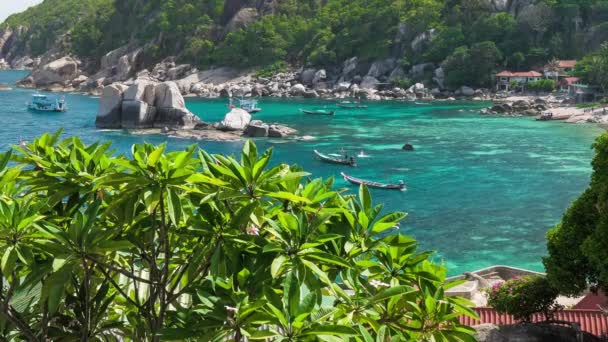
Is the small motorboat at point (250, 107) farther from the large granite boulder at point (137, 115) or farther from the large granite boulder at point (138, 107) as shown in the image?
the large granite boulder at point (137, 115)

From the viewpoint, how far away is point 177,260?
5.84 m

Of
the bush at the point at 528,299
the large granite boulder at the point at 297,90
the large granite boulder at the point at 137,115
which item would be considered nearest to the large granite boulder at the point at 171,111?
the large granite boulder at the point at 137,115

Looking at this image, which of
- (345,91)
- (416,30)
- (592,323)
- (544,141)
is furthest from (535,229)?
(416,30)

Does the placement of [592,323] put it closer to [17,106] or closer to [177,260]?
[177,260]

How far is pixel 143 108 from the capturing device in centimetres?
7100

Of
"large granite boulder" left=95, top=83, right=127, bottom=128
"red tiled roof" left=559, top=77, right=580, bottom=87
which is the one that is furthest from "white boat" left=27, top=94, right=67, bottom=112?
"red tiled roof" left=559, top=77, right=580, bottom=87

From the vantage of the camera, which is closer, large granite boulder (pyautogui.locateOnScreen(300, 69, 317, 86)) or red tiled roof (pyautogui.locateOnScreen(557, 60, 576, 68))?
red tiled roof (pyautogui.locateOnScreen(557, 60, 576, 68))

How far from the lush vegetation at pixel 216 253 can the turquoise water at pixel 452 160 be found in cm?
2390

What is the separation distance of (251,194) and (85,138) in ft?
213

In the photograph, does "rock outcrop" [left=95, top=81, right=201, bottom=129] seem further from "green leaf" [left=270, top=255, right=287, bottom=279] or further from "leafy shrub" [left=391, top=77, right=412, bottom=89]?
"green leaf" [left=270, top=255, right=287, bottom=279]

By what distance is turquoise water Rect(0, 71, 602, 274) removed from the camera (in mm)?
33094

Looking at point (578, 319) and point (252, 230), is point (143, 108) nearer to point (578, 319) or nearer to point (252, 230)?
point (578, 319)

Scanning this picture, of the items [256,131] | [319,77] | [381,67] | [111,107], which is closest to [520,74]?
[381,67]

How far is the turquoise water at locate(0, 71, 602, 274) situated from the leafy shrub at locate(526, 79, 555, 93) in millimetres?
11918
